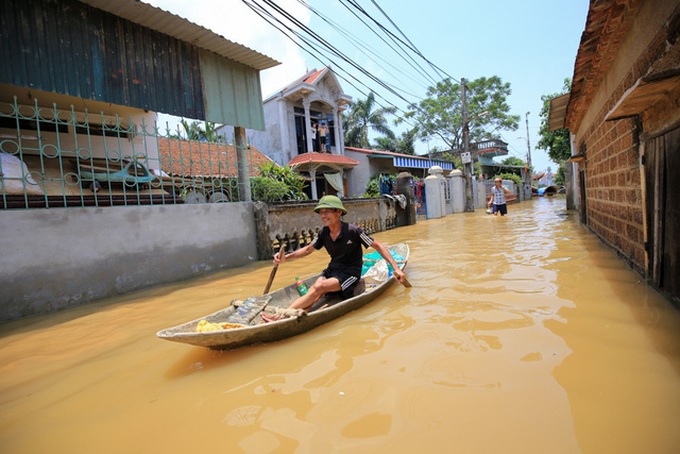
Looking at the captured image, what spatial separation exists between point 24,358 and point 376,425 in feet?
10.9

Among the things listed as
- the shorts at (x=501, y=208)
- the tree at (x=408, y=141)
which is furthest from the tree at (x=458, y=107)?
the shorts at (x=501, y=208)

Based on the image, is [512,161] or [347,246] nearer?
[347,246]

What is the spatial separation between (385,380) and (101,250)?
4653mm

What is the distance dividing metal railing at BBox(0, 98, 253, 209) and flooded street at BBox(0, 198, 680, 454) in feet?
5.81

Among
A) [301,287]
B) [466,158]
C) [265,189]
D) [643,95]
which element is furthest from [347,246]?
[466,158]

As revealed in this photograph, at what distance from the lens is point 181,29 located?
6555 millimetres

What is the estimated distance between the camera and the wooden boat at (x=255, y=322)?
2.79m

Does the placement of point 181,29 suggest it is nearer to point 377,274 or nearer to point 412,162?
point 377,274

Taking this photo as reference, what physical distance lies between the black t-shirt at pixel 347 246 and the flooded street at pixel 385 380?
53cm

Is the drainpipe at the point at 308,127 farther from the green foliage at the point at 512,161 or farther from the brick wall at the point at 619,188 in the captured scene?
the green foliage at the point at 512,161

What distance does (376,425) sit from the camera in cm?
198

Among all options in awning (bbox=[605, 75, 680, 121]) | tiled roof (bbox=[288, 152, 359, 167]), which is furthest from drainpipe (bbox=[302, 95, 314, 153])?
awning (bbox=[605, 75, 680, 121])

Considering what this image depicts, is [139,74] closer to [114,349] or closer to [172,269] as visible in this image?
[172,269]

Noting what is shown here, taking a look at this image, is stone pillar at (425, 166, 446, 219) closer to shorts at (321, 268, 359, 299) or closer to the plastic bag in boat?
the plastic bag in boat
